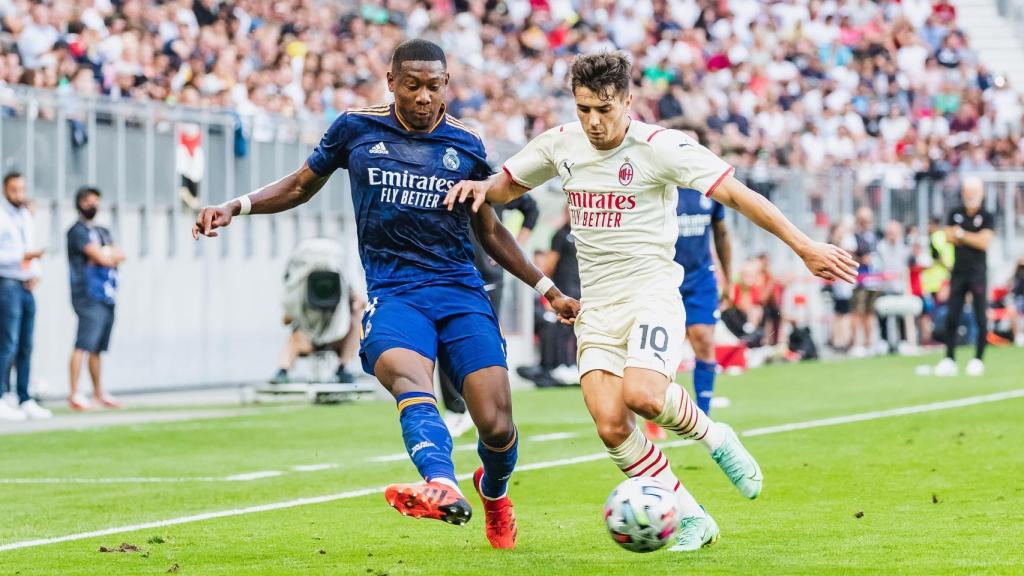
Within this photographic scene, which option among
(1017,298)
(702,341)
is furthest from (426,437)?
(1017,298)

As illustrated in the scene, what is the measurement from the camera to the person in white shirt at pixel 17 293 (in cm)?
1709

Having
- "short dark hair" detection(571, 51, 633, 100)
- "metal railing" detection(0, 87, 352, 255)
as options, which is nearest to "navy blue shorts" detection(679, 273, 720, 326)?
"short dark hair" detection(571, 51, 633, 100)

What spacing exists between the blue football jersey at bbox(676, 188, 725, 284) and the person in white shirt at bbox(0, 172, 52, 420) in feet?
22.0

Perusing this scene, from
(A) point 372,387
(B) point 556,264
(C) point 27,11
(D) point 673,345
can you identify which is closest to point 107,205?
(C) point 27,11

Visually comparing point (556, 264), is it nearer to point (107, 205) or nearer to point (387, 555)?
point (107, 205)

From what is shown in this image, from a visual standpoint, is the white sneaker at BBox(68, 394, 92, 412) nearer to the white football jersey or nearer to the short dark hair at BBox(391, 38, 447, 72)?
the white football jersey

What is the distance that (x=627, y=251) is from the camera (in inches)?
320

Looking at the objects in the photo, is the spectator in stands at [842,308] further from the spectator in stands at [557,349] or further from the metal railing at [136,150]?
the metal railing at [136,150]

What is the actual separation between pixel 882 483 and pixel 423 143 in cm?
392

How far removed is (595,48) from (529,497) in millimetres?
11262

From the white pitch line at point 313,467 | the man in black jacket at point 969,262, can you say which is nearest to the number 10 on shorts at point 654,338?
the white pitch line at point 313,467

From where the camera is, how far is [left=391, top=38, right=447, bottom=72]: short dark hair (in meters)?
7.84

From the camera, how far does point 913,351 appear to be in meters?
28.5

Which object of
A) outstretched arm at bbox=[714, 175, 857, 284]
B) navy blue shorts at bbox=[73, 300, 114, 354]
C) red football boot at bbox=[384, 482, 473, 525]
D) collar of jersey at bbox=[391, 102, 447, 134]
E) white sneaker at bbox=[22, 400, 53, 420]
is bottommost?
white sneaker at bbox=[22, 400, 53, 420]
